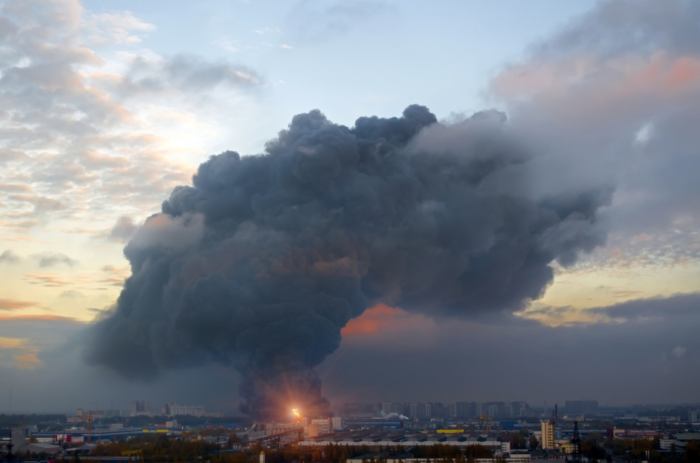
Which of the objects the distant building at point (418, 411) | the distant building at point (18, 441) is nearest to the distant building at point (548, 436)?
the distant building at point (18, 441)

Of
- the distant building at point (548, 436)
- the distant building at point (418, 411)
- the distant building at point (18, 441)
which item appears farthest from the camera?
the distant building at point (418, 411)

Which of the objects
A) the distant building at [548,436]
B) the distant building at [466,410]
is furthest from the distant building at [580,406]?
the distant building at [548,436]

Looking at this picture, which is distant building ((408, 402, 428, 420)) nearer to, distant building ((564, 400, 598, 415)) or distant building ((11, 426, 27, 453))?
distant building ((564, 400, 598, 415))

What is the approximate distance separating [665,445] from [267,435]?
91.6ft

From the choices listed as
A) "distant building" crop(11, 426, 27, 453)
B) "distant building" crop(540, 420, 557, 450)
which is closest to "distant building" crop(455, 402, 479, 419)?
"distant building" crop(540, 420, 557, 450)

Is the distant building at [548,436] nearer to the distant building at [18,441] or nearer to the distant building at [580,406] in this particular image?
the distant building at [18,441]

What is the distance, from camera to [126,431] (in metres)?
90.9

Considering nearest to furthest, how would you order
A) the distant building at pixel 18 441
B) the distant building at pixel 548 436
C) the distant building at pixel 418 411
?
the distant building at pixel 18 441
the distant building at pixel 548 436
the distant building at pixel 418 411

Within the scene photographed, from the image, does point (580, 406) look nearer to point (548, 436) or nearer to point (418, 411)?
point (418, 411)

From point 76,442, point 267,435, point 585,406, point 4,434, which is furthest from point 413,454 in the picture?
point 585,406

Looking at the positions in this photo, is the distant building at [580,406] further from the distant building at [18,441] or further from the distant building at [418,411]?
the distant building at [18,441]

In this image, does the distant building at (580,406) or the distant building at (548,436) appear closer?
the distant building at (548,436)

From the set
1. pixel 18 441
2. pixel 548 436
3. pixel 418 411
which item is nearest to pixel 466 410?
pixel 418 411

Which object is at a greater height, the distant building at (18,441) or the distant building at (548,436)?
the distant building at (18,441)
